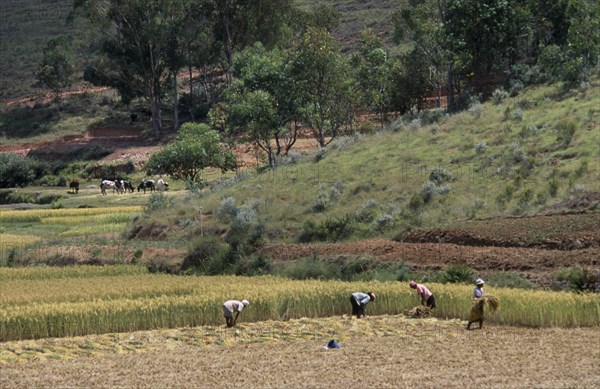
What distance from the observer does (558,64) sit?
210 feet

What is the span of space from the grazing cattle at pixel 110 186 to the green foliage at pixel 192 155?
357 centimetres

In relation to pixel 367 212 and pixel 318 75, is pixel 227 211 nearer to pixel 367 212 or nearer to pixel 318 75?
pixel 367 212

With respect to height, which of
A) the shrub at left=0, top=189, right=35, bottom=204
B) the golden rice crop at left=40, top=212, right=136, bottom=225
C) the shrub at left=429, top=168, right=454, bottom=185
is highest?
the shrub at left=429, top=168, right=454, bottom=185

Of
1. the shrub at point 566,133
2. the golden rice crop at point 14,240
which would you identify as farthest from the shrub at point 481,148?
the golden rice crop at point 14,240

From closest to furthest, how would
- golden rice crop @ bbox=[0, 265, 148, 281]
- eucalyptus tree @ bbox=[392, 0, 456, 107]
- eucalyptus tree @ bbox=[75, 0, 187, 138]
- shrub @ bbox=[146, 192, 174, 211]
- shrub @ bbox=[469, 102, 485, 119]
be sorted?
1. golden rice crop @ bbox=[0, 265, 148, 281]
2. shrub @ bbox=[469, 102, 485, 119]
3. shrub @ bbox=[146, 192, 174, 211]
4. eucalyptus tree @ bbox=[392, 0, 456, 107]
5. eucalyptus tree @ bbox=[75, 0, 187, 138]

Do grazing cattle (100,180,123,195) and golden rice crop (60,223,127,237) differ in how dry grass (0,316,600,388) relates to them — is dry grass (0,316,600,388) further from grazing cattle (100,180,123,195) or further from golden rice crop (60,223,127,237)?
grazing cattle (100,180,123,195)

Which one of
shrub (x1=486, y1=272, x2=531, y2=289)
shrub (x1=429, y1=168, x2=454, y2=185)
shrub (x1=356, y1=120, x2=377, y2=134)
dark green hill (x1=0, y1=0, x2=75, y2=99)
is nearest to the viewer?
shrub (x1=486, y1=272, x2=531, y2=289)

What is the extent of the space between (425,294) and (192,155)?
4818 cm

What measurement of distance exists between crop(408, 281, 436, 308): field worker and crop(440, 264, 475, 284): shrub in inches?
211

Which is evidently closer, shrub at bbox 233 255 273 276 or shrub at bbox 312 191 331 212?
shrub at bbox 233 255 273 276

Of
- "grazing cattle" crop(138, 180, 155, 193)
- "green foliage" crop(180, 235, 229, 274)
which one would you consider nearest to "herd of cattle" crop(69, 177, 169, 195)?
"grazing cattle" crop(138, 180, 155, 193)

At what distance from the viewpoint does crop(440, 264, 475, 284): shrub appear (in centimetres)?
3844

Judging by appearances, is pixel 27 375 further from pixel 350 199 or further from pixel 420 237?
pixel 350 199

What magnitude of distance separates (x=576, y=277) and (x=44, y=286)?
68.7 ft
